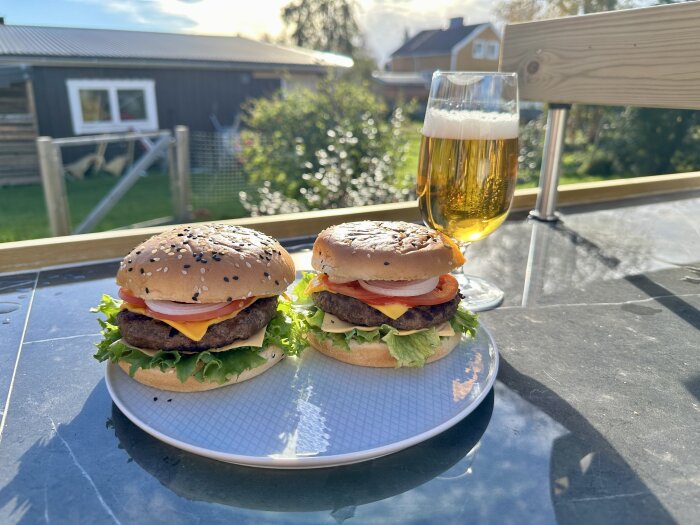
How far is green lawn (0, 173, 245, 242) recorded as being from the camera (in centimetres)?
918

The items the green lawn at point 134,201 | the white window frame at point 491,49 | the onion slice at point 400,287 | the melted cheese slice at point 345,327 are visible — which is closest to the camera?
the melted cheese slice at point 345,327

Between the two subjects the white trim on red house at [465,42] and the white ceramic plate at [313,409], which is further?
the white trim on red house at [465,42]

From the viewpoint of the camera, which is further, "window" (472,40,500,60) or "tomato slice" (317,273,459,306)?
"window" (472,40,500,60)

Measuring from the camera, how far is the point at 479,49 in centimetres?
3084

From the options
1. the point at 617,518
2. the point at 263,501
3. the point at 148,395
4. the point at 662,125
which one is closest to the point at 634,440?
the point at 617,518

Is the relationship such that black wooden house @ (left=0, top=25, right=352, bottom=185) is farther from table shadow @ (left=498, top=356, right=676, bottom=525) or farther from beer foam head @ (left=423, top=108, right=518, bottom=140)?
table shadow @ (left=498, top=356, right=676, bottom=525)

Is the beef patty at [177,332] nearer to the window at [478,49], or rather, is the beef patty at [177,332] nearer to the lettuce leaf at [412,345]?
the lettuce leaf at [412,345]

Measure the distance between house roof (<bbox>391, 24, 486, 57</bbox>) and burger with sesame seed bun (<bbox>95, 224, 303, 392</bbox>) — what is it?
31.9 metres

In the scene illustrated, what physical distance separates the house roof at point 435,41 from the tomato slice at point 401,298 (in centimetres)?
3165

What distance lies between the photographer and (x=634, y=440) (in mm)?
1342

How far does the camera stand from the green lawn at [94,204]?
9.18 meters

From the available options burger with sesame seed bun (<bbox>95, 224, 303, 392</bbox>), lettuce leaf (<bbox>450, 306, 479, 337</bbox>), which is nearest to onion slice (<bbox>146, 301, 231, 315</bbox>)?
burger with sesame seed bun (<bbox>95, 224, 303, 392</bbox>)

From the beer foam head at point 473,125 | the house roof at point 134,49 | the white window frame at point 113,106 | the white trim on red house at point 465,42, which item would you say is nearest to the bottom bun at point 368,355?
the beer foam head at point 473,125

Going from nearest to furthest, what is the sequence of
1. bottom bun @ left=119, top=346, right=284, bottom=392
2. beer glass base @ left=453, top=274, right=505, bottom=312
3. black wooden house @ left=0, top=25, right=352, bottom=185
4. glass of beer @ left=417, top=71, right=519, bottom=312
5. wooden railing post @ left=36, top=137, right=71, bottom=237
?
bottom bun @ left=119, top=346, right=284, bottom=392
glass of beer @ left=417, top=71, right=519, bottom=312
beer glass base @ left=453, top=274, right=505, bottom=312
wooden railing post @ left=36, top=137, right=71, bottom=237
black wooden house @ left=0, top=25, right=352, bottom=185
